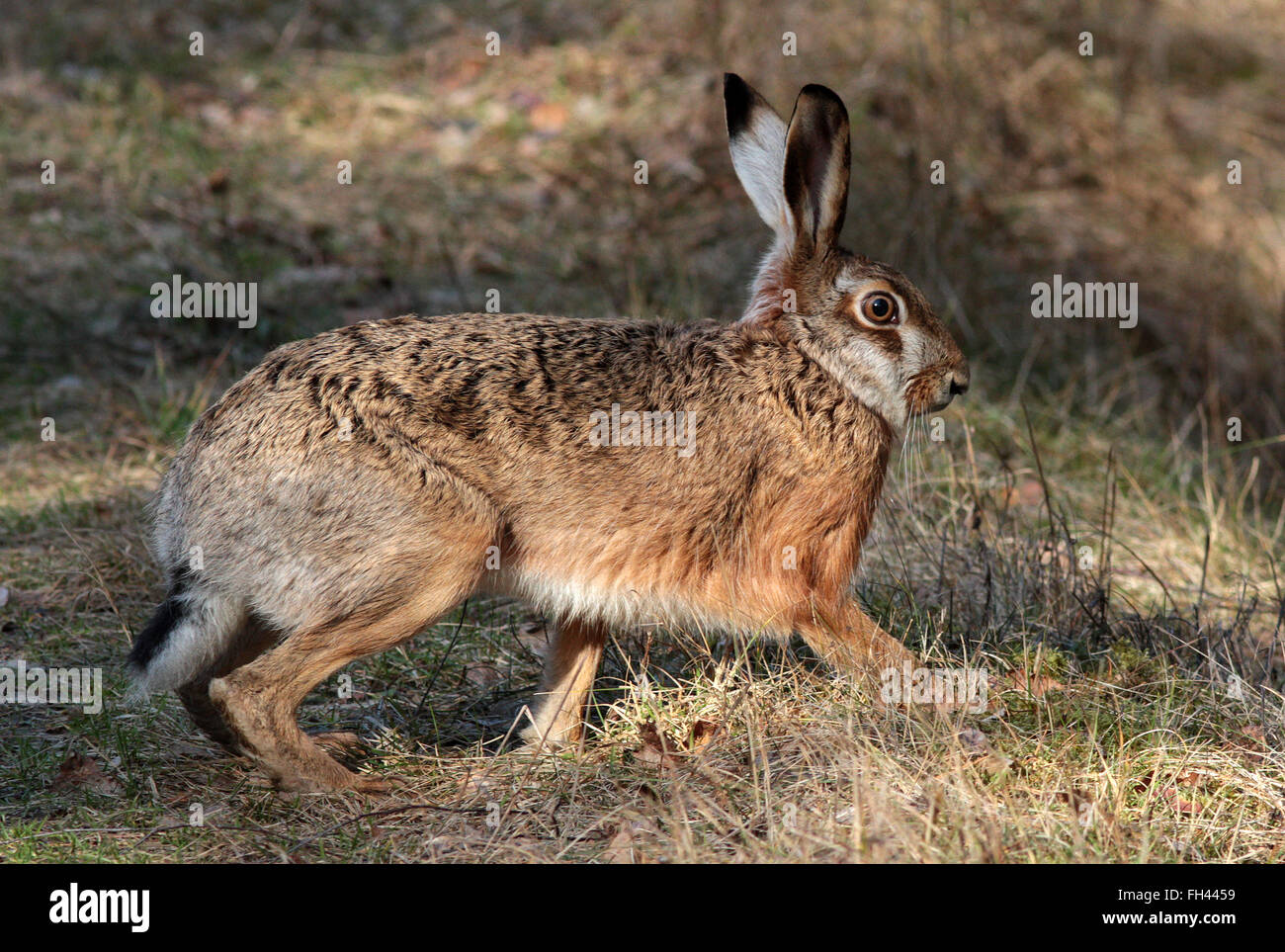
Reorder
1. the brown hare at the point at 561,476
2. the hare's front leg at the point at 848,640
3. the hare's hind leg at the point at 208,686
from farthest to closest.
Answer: the hare's front leg at the point at 848,640, the hare's hind leg at the point at 208,686, the brown hare at the point at 561,476

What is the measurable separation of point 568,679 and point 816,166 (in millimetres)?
2016

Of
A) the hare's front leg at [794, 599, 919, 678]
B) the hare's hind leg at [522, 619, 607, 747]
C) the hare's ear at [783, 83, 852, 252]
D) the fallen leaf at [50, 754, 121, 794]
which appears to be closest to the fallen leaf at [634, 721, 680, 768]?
the hare's hind leg at [522, 619, 607, 747]

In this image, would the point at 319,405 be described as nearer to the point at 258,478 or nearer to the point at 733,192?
the point at 258,478

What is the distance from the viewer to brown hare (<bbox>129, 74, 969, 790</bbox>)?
4.30 metres

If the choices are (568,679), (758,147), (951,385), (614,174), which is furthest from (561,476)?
(614,174)

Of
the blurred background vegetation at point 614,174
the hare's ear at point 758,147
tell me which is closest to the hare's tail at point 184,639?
the hare's ear at point 758,147

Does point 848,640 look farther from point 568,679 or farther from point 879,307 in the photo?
point 879,307

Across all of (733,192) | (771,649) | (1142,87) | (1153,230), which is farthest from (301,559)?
(1142,87)

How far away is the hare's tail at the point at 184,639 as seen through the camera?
14.4ft

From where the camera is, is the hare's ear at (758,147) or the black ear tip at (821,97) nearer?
the black ear tip at (821,97)

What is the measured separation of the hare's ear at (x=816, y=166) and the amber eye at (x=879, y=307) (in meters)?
0.25

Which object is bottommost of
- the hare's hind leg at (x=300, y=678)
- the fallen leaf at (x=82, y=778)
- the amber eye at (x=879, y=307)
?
the fallen leaf at (x=82, y=778)

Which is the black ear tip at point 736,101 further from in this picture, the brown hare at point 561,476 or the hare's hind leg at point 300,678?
the hare's hind leg at point 300,678
